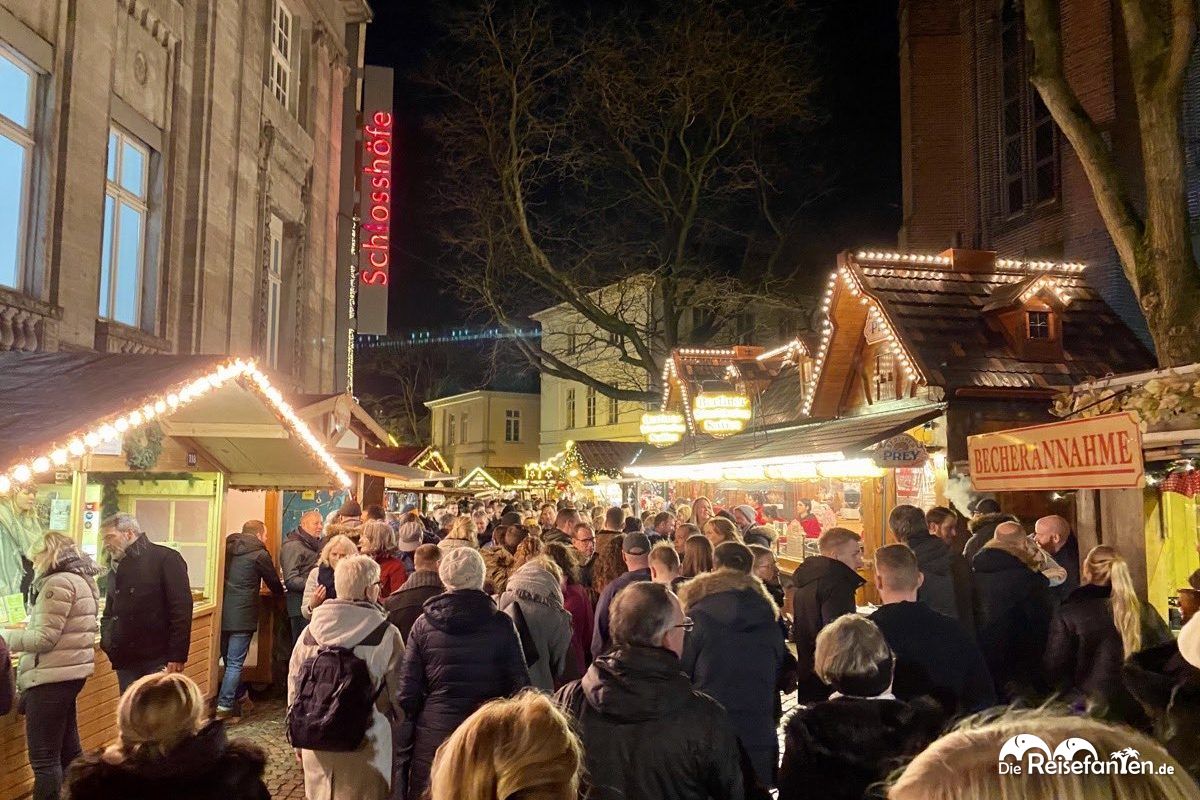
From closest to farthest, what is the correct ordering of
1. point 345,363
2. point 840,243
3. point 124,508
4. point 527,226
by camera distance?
1. point 124,508
2. point 345,363
3. point 527,226
4. point 840,243

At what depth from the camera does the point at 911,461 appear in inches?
512

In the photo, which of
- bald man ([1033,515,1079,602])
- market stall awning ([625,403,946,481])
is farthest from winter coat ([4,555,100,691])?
→ market stall awning ([625,403,946,481])

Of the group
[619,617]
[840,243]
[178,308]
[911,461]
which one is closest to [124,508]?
[178,308]

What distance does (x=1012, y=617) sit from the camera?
6281mm

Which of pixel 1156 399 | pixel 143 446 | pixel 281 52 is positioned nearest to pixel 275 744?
pixel 143 446

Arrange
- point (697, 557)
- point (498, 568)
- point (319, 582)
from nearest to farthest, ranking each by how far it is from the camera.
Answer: point (697, 557) < point (319, 582) < point (498, 568)

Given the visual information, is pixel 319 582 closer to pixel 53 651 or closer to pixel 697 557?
pixel 53 651

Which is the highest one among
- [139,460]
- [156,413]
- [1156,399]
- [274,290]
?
[274,290]

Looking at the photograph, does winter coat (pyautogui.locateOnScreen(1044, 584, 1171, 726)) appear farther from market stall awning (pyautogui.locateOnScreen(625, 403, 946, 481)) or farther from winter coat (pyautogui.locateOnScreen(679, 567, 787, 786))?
market stall awning (pyautogui.locateOnScreen(625, 403, 946, 481))

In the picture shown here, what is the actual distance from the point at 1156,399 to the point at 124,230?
38.9 feet

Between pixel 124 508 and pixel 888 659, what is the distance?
8999mm

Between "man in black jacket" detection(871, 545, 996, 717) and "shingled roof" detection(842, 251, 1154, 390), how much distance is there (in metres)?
9.77

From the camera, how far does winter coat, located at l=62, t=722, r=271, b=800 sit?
290 centimetres

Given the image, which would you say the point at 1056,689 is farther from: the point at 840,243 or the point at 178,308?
the point at 840,243
